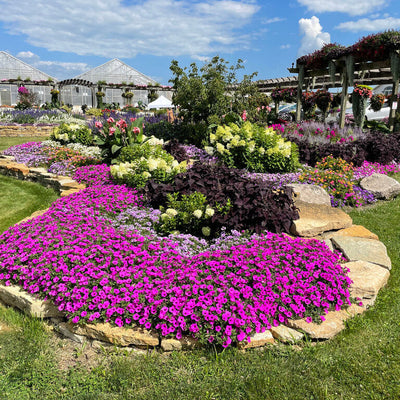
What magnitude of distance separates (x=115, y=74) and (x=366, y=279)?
41112 millimetres

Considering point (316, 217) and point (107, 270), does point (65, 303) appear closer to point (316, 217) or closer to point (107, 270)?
point (107, 270)

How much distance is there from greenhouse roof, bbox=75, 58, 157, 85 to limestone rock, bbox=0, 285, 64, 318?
3815 centimetres

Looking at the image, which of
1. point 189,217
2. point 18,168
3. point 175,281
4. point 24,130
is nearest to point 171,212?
point 189,217

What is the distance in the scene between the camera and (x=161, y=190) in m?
4.28

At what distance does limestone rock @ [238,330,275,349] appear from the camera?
2.34 metres

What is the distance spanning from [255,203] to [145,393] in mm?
2191

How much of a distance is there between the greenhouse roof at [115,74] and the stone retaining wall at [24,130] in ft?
82.8

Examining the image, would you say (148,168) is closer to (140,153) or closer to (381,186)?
(140,153)

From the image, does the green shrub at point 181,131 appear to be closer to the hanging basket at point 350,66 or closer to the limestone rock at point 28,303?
the limestone rock at point 28,303

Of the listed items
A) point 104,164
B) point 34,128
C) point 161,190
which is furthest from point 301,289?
point 34,128

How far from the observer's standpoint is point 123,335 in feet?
7.68

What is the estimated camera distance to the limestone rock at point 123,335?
92.1 inches

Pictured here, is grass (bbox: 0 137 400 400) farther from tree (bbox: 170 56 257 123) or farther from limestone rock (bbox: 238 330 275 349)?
tree (bbox: 170 56 257 123)

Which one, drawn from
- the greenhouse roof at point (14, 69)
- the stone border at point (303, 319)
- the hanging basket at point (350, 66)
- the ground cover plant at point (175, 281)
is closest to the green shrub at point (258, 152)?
the stone border at point (303, 319)
